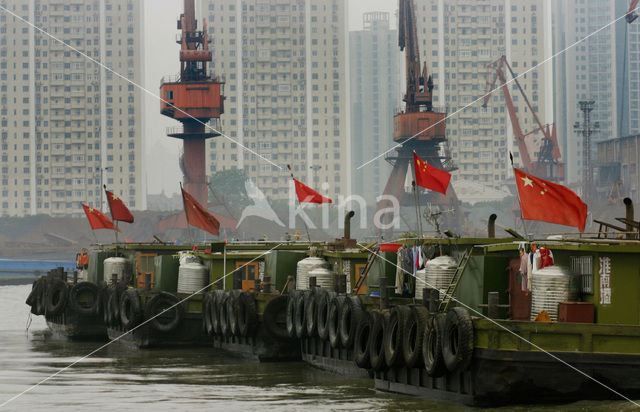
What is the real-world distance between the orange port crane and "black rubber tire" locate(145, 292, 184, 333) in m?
86.2

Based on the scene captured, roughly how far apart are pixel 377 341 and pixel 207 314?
12.4 meters

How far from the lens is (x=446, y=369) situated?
23.2 meters

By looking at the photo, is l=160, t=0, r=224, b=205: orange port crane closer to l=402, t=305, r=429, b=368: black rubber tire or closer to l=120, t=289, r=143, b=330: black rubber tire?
l=120, t=289, r=143, b=330: black rubber tire

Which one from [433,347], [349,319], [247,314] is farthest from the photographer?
[247,314]

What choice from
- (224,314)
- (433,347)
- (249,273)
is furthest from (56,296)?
(433,347)

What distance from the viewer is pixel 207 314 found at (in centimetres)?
3806

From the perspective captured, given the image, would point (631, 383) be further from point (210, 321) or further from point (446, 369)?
point (210, 321)

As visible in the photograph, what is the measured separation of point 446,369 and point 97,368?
1503cm

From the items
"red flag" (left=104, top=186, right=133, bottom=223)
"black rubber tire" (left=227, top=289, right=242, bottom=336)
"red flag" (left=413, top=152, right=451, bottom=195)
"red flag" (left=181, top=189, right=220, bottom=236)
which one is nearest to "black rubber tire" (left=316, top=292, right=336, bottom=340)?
Result: "red flag" (left=413, top=152, right=451, bottom=195)

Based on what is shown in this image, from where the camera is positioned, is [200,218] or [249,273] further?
[200,218]

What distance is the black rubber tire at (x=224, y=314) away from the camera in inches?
1437

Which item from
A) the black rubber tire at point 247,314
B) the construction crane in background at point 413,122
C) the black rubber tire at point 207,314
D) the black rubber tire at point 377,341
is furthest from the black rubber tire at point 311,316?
the construction crane in background at point 413,122

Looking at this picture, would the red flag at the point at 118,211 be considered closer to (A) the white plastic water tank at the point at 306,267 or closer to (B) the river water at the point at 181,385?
(B) the river water at the point at 181,385

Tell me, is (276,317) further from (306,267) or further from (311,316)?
(311,316)
